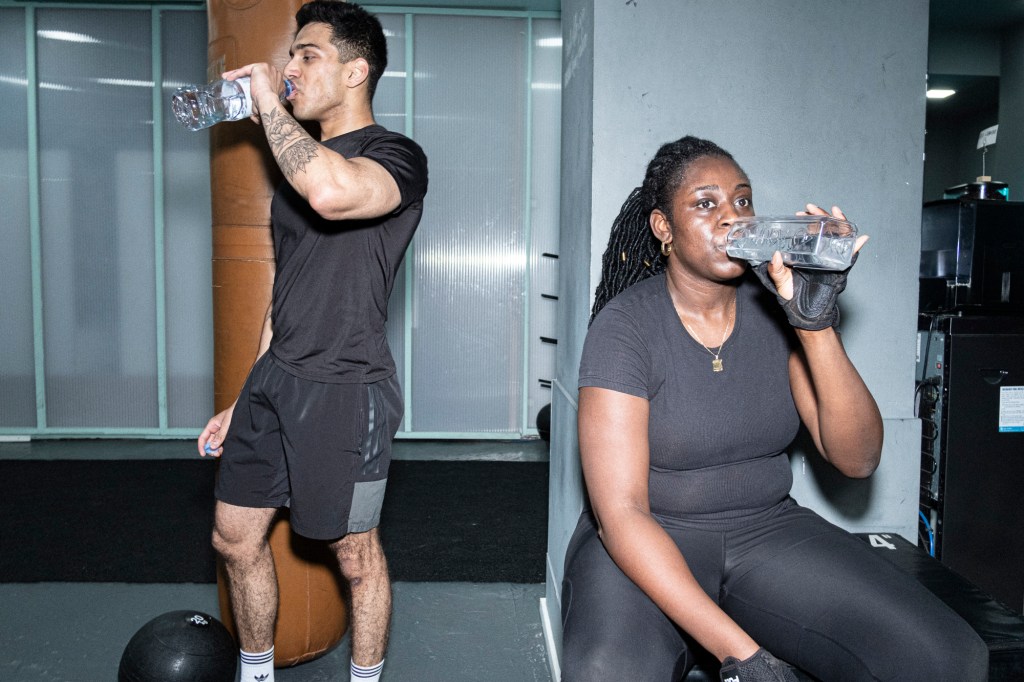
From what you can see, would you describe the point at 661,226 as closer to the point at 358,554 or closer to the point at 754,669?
the point at 754,669

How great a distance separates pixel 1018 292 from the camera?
2584mm

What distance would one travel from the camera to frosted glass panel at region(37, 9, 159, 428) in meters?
4.96

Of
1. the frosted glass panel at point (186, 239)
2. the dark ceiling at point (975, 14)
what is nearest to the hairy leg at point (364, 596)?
the frosted glass panel at point (186, 239)

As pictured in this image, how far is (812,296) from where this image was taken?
1393 millimetres

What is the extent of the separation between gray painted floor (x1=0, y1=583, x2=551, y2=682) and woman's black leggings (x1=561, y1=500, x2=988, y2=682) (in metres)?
1.00

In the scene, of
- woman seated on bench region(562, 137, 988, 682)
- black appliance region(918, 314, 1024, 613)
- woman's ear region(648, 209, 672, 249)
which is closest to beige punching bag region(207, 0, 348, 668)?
woman seated on bench region(562, 137, 988, 682)

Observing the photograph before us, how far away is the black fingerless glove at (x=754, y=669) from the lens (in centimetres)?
120

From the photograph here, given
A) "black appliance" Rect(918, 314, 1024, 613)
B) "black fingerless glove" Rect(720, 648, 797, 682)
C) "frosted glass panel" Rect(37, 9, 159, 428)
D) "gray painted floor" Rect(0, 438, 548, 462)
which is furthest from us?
"frosted glass panel" Rect(37, 9, 159, 428)

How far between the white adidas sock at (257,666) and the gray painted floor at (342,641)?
27 cm

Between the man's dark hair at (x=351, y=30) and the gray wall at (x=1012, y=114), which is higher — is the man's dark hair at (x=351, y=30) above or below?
below

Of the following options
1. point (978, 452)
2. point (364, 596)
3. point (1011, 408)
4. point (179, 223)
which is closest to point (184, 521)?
point (364, 596)

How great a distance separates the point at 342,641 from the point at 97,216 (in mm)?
3796

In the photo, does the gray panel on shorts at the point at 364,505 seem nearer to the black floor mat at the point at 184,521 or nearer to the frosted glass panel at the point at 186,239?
the black floor mat at the point at 184,521

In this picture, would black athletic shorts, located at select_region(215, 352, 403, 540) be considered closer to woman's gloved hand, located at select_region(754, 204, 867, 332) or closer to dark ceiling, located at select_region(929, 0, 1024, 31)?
woman's gloved hand, located at select_region(754, 204, 867, 332)
